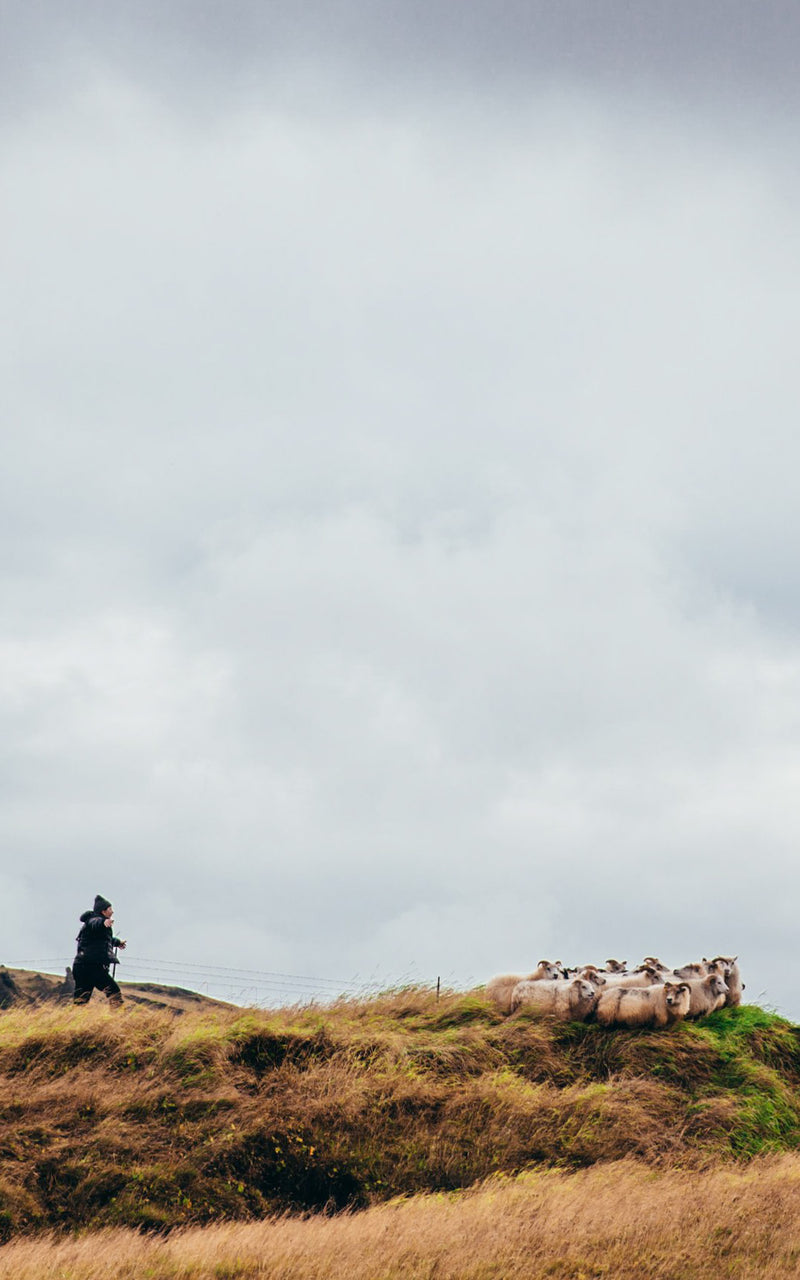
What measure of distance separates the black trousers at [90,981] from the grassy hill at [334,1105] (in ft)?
2.19

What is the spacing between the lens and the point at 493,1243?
1276 centimetres

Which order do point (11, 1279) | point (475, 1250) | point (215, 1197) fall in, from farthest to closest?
point (215, 1197) → point (475, 1250) → point (11, 1279)

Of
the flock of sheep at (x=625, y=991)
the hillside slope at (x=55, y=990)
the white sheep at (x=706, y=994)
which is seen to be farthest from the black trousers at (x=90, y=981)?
the hillside slope at (x=55, y=990)

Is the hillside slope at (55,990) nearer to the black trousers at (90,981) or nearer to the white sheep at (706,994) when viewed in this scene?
the black trousers at (90,981)

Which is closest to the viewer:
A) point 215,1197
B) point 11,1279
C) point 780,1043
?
point 11,1279

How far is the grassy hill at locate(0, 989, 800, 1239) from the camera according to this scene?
579 inches

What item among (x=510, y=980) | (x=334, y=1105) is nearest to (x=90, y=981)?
(x=334, y=1105)

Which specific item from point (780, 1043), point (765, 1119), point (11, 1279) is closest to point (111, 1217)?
point (11, 1279)

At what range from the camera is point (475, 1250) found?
1257 cm

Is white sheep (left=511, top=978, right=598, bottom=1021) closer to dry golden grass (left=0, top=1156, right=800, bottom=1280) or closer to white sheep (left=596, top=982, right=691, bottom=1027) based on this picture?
white sheep (left=596, top=982, right=691, bottom=1027)

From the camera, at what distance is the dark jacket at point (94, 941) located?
19516 millimetres

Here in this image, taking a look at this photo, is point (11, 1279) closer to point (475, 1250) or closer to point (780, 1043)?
point (475, 1250)

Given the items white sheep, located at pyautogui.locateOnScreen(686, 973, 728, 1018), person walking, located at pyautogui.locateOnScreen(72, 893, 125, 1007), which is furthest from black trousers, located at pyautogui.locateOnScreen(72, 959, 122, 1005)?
white sheep, located at pyautogui.locateOnScreen(686, 973, 728, 1018)

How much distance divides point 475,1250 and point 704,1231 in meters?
2.98
